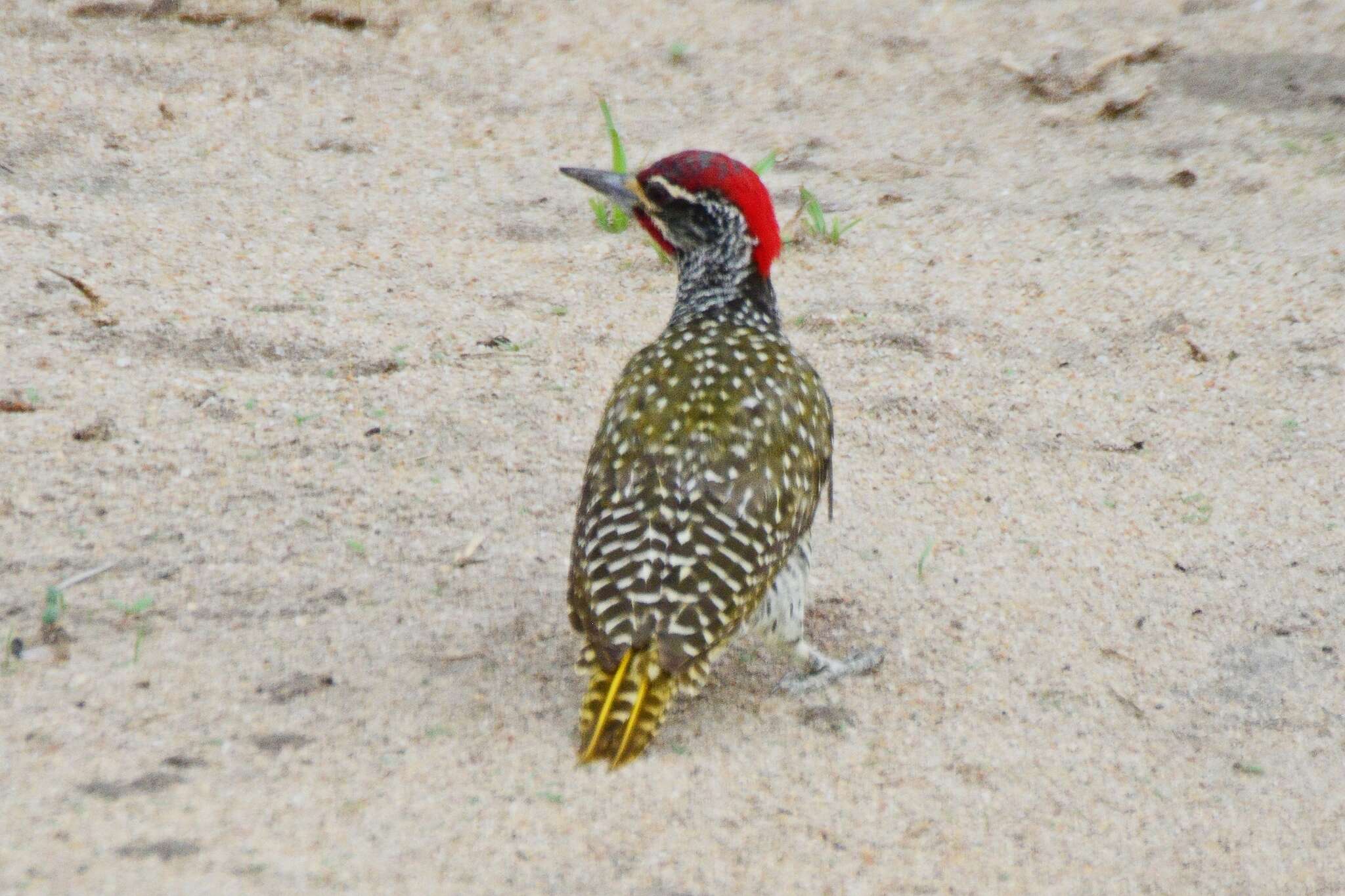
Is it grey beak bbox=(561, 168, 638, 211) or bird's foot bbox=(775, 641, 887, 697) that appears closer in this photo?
bird's foot bbox=(775, 641, 887, 697)

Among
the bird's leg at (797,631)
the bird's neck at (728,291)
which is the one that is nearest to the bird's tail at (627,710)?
the bird's leg at (797,631)

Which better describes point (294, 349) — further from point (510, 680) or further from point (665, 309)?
point (510, 680)

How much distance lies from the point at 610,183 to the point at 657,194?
26 cm

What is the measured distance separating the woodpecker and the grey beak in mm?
50

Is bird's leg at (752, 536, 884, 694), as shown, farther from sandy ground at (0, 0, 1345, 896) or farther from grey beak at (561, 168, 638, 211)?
grey beak at (561, 168, 638, 211)

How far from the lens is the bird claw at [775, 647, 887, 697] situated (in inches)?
165

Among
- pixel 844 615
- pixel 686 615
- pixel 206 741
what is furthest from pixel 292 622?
pixel 844 615

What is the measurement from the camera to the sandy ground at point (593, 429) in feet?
11.6

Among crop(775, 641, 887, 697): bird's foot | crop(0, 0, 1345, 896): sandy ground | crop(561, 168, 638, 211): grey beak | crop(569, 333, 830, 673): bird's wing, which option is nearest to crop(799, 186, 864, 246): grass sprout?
crop(0, 0, 1345, 896): sandy ground

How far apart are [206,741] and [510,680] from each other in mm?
818

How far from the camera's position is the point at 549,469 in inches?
201

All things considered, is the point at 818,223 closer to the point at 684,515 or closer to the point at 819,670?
the point at 819,670

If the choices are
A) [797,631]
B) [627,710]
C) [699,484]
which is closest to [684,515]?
[699,484]

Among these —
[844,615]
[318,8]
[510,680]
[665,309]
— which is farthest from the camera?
[318,8]
